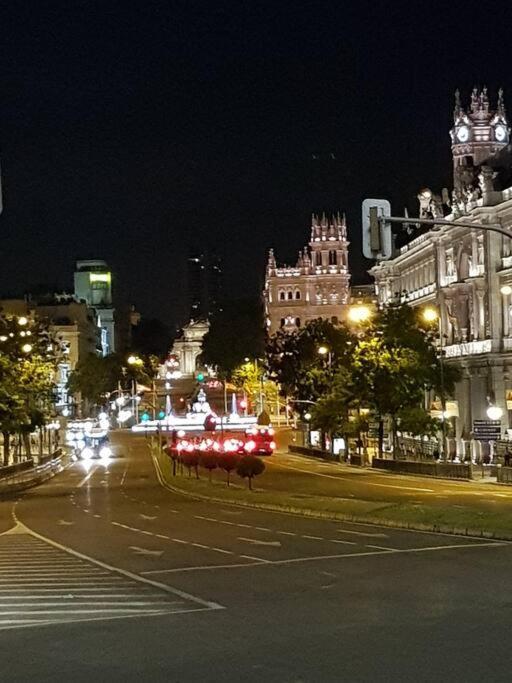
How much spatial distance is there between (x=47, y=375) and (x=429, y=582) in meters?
70.1

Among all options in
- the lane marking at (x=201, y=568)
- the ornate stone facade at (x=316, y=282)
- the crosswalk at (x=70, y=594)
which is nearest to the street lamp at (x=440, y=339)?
the lane marking at (x=201, y=568)

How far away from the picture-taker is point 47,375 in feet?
285

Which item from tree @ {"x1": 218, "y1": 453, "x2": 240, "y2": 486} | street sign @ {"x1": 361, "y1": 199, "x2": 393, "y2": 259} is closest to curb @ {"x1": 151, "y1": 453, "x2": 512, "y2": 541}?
tree @ {"x1": 218, "y1": 453, "x2": 240, "y2": 486}

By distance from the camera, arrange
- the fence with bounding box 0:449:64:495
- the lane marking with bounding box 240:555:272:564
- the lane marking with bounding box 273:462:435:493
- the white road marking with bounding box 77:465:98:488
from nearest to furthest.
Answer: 1. the lane marking with bounding box 240:555:272:564
2. the lane marking with bounding box 273:462:435:493
3. the fence with bounding box 0:449:64:495
4. the white road marking with bounding box 77:465:98:488

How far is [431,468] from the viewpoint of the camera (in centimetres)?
6731

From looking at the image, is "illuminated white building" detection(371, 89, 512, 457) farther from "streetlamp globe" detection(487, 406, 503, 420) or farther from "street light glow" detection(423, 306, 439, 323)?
"street light glow" detection(423, 306, 439, 323)

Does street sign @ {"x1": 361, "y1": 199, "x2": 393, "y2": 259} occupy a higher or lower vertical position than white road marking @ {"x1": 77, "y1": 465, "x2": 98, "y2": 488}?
higher

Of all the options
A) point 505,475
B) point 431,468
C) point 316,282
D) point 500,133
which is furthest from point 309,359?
point 316,282

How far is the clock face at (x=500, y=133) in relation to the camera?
90625 mm

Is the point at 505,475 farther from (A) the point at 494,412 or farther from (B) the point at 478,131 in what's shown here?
(B) the point at 478,131

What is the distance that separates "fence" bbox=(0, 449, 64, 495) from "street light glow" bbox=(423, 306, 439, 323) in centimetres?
2976

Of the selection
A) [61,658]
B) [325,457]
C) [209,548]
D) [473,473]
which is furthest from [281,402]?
[61,658]

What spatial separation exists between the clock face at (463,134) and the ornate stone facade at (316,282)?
98.6 meters

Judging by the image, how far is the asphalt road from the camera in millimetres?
12539
